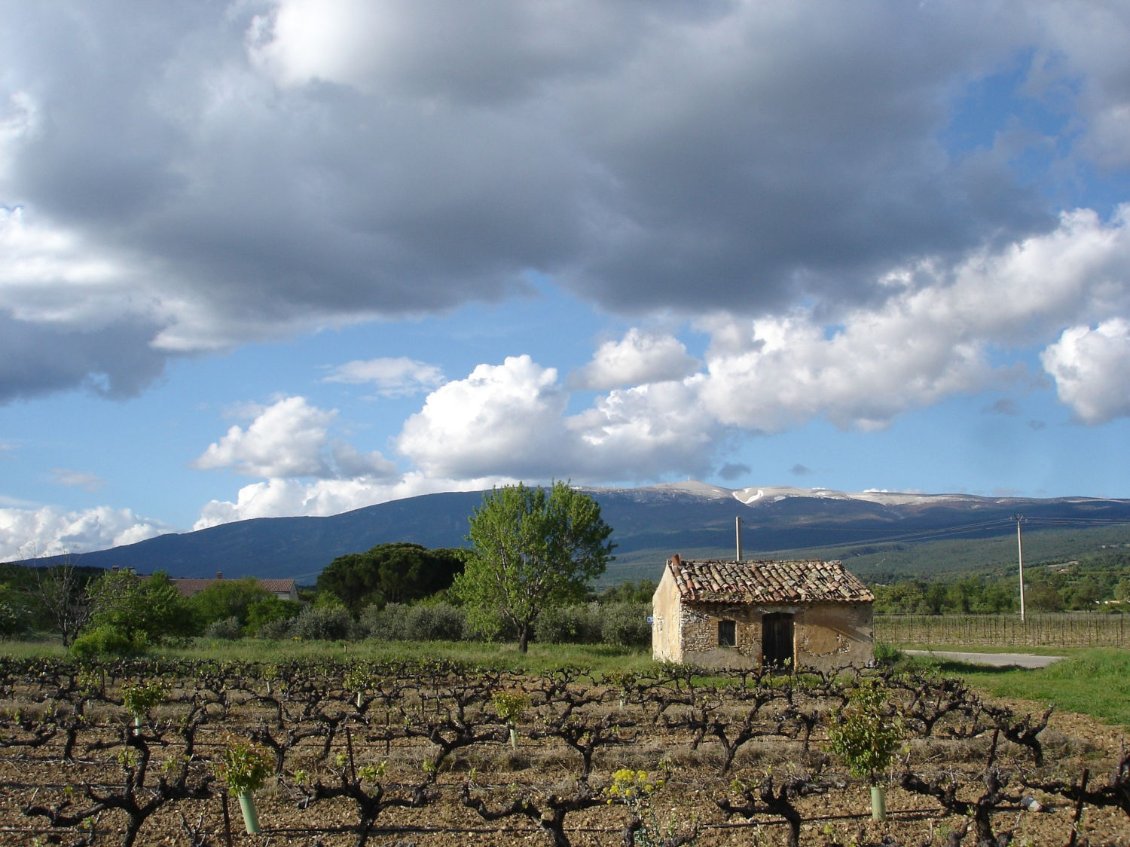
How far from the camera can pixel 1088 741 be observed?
49.3 feet

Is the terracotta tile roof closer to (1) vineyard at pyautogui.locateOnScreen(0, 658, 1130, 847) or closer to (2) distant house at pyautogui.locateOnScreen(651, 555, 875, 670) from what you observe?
(2) distant house at pyautogui.locateOnScreen(651, 555, 875, 670)

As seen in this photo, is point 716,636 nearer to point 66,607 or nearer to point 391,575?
point 66,607

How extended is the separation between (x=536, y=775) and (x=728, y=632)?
53.6 ft

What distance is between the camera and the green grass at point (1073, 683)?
19297 mm

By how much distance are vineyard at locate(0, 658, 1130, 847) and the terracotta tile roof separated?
6797 mm

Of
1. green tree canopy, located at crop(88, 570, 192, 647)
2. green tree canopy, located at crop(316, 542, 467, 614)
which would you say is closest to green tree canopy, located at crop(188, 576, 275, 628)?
green tree canopy, located at crop(316, 542, 467, 614)

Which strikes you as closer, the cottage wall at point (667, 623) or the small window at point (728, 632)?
the small window at point (728, 632)

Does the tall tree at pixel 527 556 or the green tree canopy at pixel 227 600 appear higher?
the tall tree at pixel 527 556

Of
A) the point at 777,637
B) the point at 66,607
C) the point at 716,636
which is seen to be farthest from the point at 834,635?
the point at 66,607

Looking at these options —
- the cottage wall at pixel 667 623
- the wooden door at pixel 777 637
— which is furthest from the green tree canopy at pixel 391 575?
the wooden door at pixel 777 637

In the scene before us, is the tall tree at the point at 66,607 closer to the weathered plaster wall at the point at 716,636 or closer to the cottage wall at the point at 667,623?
the cottage wall at the point at 667,623

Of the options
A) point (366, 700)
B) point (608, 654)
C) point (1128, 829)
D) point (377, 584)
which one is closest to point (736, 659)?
point (608, 654)

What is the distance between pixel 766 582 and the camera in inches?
1185

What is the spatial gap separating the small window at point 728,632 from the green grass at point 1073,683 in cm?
648
